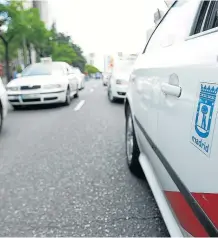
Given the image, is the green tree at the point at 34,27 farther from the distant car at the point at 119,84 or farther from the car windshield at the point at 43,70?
the distant car at the point at 119,84

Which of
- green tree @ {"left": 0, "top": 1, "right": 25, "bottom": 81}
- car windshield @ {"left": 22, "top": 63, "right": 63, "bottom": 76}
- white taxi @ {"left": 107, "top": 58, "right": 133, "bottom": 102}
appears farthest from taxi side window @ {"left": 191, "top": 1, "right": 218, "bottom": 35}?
green tree @ {"left": 0, "top": 1, "right": 25, "bottom": 81}

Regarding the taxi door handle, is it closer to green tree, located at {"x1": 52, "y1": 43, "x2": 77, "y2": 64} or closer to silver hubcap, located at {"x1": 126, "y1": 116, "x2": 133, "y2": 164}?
silver hubcap, located at {"x1": 126, "y1": 116, "x2": 133, "y2": 164}

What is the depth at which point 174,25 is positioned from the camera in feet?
6.45

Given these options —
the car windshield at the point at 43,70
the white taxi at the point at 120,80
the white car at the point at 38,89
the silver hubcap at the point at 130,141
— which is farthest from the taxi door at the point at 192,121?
the car windshield at the point at 43,70

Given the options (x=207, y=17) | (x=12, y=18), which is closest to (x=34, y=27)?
(x=12, y=18)

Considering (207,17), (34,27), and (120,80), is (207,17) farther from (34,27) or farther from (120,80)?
(34,27)

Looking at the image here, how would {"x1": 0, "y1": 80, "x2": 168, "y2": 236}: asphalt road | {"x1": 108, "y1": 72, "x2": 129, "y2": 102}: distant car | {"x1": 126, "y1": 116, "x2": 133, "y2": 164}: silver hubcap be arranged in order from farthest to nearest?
{"x1": 108, "y1": 72, "x2": 129, "y2": 102}: distant car < {"x1": 126, "y1": 116, "x2": 133, "y2": 164}: silver hubcap < {"x1": 0, "y1": 80, "x2": 168, "y2": 236}: asphalt road

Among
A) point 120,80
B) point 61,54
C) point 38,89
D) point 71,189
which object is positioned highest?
point 61,54

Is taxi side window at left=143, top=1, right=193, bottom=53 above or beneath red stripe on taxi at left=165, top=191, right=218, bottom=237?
above

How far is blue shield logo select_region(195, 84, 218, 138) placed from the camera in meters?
1.10

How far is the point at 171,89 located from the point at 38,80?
6.93 meters

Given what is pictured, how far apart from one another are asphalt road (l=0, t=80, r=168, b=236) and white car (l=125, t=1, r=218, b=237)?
1.57 feet

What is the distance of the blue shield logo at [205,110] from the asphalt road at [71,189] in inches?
44.6

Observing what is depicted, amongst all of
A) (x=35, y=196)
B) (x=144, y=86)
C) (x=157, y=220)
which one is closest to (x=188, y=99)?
(x=144, y=86)
